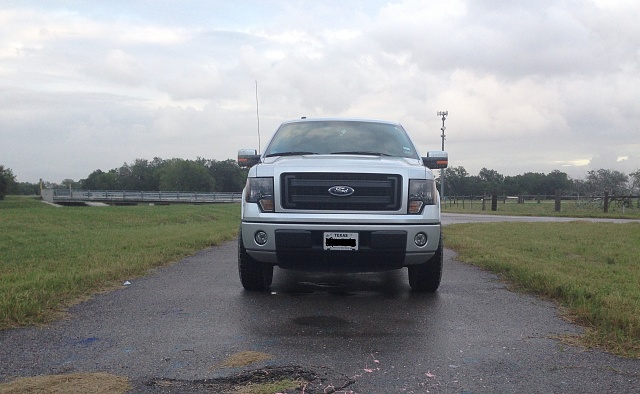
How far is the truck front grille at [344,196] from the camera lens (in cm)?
528

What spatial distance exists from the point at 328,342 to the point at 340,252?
4.17 ft

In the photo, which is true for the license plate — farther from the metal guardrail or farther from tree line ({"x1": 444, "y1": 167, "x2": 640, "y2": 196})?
tree line ({"x1": 444, "y1": 167, "x2": 640, "y2": 196})

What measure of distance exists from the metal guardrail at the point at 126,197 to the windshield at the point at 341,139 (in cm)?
5957

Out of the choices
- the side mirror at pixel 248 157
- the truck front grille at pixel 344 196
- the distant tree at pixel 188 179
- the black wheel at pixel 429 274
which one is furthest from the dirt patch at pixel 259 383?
the distant tree at pixel 188 179

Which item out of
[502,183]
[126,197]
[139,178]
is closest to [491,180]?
[502,183]

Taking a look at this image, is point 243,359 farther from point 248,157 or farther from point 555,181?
point 555,181

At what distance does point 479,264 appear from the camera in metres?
8.34

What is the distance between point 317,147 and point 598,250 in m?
6.20

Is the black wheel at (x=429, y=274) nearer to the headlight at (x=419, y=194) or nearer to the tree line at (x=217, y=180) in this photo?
the headlight at (x=419, y=194)

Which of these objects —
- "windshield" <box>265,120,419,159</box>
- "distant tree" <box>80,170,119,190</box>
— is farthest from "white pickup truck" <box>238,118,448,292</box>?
"distant tree" <box>80,170,119,190</box>

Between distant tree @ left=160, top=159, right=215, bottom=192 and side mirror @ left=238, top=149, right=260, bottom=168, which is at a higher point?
distant tree @ left=160, top=159, right=215, bottom=192

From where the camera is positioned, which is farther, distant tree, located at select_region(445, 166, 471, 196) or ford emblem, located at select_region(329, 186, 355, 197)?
distant tree, located at select_region(445, 166, 471, 196)

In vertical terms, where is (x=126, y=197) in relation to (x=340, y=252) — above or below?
below

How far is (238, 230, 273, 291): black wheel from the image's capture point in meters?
5.75
